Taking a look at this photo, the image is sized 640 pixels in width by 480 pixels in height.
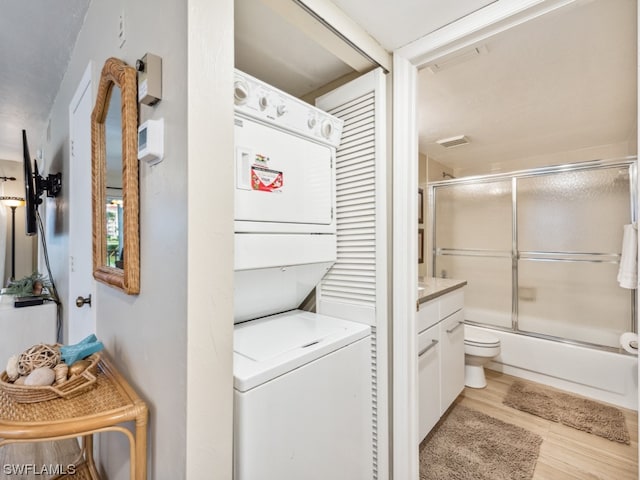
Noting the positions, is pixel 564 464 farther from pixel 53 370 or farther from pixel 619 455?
pixel 53 370

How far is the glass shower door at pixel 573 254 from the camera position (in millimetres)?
2779

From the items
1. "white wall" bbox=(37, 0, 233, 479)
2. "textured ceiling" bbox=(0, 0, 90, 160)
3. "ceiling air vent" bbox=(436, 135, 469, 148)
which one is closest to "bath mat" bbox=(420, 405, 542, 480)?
"white wall" bbox=(37, 0, 233, 479)

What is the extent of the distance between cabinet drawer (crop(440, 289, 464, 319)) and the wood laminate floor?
77cm

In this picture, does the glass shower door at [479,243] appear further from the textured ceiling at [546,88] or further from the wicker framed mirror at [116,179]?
the wicker framed mirror at [116,179]

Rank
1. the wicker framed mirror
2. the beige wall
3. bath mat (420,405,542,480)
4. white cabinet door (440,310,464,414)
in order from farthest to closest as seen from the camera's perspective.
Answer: the beige wall, white cabinet door (440,310,464,414), bath mat (420,405,542,480), the wicker framed mirror

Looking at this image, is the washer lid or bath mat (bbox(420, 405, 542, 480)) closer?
the washer lid

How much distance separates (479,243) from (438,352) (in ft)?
7.14

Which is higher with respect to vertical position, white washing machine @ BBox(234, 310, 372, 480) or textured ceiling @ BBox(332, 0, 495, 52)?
textured ceiling @ BBox(332, 0, 495, 52)

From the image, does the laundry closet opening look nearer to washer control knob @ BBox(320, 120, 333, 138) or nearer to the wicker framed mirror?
washer control knob @ BBox(320, 120, 333, 138)

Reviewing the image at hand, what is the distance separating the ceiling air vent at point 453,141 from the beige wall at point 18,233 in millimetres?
5106

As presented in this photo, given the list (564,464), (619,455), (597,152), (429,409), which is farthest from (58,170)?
(597,152)

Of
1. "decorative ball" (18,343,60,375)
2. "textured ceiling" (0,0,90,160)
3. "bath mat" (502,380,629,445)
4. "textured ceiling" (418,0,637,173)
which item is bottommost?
"bath mat" (502,380,629,445)

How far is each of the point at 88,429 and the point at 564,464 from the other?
2.31 metres

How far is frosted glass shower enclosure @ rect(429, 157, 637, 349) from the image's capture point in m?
2.78
